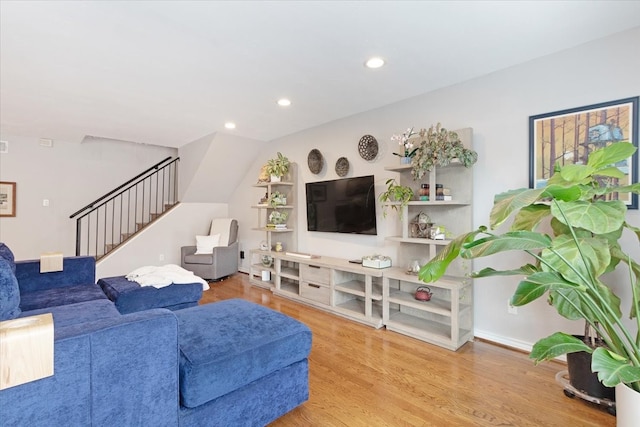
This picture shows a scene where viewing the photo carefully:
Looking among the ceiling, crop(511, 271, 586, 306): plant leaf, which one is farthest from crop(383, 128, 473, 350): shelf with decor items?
crop(511, 271, 586, 306): plant leaf

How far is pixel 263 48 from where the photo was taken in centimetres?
228

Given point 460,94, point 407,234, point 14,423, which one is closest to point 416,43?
point 460,94

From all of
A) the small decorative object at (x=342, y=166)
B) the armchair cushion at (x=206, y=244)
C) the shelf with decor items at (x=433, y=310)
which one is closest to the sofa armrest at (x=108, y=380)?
the shelf with decor items at (x=433, y=310)

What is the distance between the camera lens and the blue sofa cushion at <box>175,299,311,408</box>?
1412 millimetres

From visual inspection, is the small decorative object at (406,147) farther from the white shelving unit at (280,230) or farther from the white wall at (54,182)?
the white wall at (54,182)

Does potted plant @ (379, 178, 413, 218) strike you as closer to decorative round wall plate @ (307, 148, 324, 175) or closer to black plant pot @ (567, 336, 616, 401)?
decorative round wall plate @ (307, 148, 324, 175)

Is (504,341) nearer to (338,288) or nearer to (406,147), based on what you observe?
(338,288)

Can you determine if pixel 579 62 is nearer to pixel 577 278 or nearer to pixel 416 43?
pixel 416 43

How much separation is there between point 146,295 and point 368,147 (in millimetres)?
2757

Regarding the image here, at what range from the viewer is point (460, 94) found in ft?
9.68

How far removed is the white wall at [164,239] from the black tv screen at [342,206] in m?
2.66

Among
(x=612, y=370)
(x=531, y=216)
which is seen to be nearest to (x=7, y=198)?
(x=531, y=216)

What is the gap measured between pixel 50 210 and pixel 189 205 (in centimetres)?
211

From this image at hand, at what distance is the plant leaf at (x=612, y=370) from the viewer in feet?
4.05
